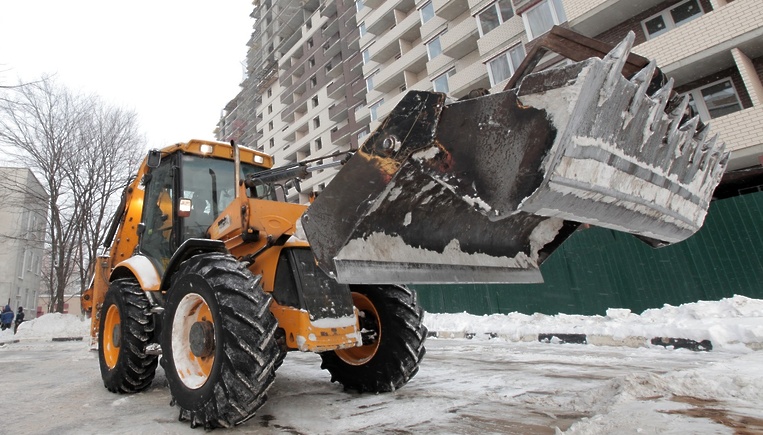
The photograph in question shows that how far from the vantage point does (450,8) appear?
2372cm

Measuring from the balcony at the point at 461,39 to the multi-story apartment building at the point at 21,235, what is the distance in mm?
22488

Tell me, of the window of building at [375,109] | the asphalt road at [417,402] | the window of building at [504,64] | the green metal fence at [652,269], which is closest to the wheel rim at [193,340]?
the asphalt road at [417,402]

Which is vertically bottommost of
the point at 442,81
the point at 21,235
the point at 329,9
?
the point at 21,235

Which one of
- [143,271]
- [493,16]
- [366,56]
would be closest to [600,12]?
[493,16]

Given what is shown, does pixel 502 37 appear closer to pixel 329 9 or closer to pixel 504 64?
pixel 504 64

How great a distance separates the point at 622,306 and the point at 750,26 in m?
8.94

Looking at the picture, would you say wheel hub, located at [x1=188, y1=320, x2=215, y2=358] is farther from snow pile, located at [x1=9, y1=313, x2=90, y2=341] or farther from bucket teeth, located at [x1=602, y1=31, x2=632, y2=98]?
snow pile, located at [x1=9, y1=313, x2=90, y2=341]

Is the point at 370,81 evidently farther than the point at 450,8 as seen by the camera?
Yes

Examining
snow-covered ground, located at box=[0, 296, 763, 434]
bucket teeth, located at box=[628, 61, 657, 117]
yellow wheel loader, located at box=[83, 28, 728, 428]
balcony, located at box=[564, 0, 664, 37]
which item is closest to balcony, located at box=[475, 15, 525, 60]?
balcony, located at box=[564, 0, 664, 37]

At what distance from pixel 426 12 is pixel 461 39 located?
480 cm

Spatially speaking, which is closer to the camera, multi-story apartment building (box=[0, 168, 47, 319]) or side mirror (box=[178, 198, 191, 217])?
side mirror (box=[178, 198, 191, 217])

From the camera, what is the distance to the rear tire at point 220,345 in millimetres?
2455

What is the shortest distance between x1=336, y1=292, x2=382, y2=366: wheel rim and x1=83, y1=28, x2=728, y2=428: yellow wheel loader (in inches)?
0.6

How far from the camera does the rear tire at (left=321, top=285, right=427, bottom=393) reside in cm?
360
